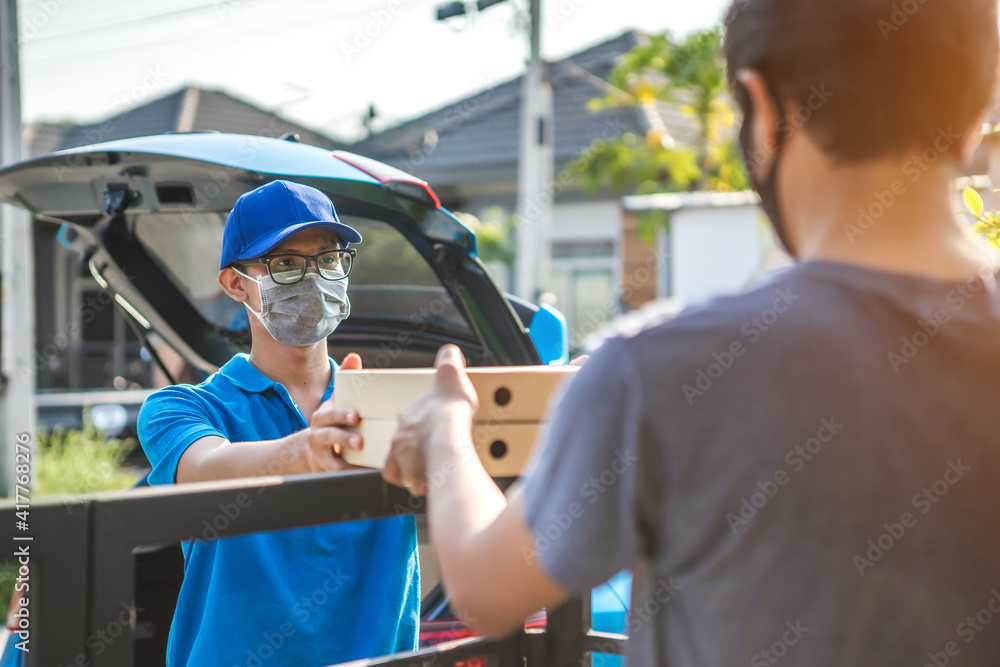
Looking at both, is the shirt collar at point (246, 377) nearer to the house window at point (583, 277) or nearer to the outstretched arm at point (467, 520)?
the outstretched arm at point (467, 520)

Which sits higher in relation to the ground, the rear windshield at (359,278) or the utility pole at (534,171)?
the utility pole at (534,171)

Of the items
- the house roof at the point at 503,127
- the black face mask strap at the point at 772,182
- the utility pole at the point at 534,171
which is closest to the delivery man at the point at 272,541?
the black face mask strap at the point at 772,182

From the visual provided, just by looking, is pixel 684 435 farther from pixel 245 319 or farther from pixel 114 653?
pixel 245 319

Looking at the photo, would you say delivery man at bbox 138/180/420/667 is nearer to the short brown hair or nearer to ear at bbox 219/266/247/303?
ear at bbox 219/266/247/303

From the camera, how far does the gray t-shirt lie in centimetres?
84

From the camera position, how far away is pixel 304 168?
2400 mm

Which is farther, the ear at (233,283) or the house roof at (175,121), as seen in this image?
the house roof at (175,121)

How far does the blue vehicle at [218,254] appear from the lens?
2.46m

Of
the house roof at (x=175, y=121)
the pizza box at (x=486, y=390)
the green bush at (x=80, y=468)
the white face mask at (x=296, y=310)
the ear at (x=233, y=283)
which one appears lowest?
the green bush at (x=80, y=468)

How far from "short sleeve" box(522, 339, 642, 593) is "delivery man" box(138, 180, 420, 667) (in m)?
0.77

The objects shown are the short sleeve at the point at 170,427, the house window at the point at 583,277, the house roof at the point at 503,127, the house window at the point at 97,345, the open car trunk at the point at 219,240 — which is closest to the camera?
the short sleeve at the point at 170,427

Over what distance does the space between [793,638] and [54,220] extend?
2.64 m

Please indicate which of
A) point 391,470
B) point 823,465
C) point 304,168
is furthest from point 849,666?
point 304,168

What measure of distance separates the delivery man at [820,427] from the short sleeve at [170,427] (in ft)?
3.38
